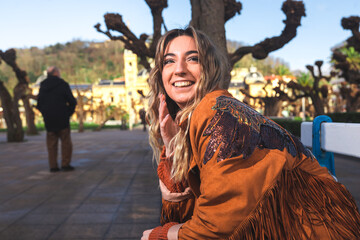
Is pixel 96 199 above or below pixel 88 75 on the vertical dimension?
below

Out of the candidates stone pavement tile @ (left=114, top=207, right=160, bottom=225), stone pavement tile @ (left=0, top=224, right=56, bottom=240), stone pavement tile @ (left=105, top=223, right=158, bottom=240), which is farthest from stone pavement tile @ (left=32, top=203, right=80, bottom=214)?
stone pavement tile @ (left=105, top=223, right=158, bottom=240)

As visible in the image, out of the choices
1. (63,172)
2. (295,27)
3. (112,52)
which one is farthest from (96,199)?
(112,52)

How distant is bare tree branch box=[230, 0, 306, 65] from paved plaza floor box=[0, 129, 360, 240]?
291cm

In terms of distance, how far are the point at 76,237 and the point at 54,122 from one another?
12.2 ft

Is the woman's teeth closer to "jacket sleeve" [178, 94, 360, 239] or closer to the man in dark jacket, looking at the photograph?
"jacket sleeve" [178, 94, 360, 239]

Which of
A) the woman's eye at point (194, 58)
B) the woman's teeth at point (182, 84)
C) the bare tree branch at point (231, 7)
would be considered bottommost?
the woman's teeth at point (182, 84)

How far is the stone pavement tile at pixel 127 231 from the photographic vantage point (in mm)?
2792

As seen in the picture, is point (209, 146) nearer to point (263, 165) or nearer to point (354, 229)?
point (263, 165)

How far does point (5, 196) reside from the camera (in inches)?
171

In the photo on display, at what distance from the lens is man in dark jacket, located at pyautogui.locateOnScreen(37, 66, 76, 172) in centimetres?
603

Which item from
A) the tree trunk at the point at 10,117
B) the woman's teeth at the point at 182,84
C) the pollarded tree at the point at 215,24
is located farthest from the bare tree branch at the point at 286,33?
the tree trunk at the point at 10,117

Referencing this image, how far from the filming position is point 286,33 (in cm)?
702

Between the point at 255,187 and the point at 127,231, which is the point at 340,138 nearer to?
the point at 255,187

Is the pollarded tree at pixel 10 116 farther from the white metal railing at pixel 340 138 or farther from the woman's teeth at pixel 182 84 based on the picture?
the white metal railing at pixel 340 138
